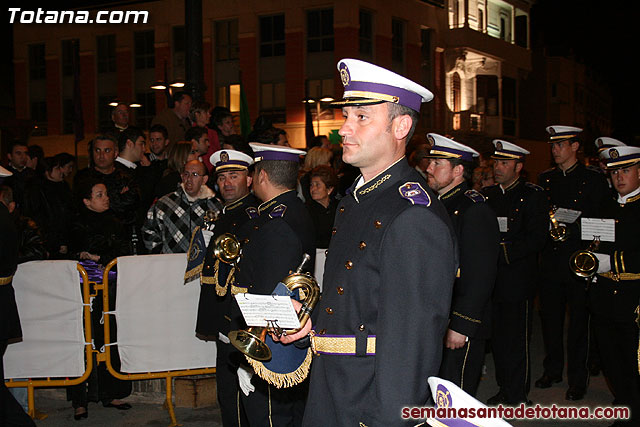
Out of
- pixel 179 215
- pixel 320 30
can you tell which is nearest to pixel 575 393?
pixel 179 215

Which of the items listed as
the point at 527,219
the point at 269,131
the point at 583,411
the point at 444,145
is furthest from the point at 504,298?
the point at 269,131

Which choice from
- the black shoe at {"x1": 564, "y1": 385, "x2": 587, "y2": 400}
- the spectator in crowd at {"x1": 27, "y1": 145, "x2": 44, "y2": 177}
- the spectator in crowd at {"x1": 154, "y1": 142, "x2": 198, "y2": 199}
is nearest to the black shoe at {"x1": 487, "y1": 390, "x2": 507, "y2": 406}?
the black shoe at {"x1": 564, "y1": 385, "x2": 587, "y2": 400}

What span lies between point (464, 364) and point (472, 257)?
3.02 feet

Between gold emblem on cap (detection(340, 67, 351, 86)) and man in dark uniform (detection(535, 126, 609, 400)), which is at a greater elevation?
gold emblem on cap (detection(340, 67, 351, 86))

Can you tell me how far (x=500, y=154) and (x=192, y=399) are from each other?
4257 mm

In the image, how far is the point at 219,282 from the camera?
5.84 meters

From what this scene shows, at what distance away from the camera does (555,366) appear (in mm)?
8367

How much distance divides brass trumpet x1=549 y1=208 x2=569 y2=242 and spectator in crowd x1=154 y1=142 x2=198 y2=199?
4265 millimetres

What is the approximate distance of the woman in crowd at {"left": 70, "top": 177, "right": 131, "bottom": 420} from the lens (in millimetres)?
7324

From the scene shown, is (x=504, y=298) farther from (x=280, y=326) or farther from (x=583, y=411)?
(x=280, y=326)

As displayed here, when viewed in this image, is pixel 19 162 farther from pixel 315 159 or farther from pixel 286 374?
pixel 286 374

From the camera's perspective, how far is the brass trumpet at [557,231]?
326 inches

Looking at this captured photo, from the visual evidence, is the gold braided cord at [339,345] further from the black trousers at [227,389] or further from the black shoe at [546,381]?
the black shoe at [546,381]

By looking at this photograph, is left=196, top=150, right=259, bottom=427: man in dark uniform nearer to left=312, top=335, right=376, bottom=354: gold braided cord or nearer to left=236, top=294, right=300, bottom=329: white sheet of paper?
left=236, top=294, right=300, bottom=329: white sheet of paper
